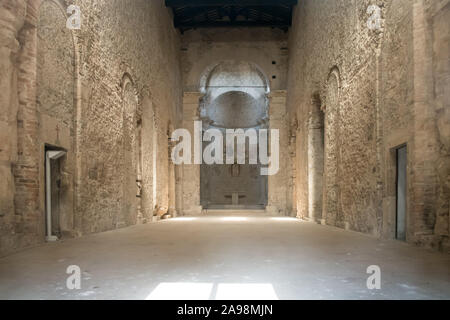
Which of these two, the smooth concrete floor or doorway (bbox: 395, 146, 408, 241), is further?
doorway (bbox: 395, 146, 408, 241)

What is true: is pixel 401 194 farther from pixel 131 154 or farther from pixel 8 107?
pixel 131 154

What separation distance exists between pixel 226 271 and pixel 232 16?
638 inches

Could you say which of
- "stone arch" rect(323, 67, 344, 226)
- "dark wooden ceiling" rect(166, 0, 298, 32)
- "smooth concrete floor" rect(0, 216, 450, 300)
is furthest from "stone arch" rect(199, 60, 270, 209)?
"smooth concrete floor" rect(0, 216, 450, 300)

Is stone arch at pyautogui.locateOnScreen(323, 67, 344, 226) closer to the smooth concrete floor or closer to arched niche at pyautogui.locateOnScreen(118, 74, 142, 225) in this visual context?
the smooth concrete floor

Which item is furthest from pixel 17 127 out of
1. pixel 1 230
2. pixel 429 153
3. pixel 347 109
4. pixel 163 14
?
pixel 163 14

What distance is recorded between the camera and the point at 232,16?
717 inches

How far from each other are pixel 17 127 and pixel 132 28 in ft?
21.3

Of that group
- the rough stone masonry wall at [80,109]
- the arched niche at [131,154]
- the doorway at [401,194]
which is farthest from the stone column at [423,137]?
the arched niche at [131,154]

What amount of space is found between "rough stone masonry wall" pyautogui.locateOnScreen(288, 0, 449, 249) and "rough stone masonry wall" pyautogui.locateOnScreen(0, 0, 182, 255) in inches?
217

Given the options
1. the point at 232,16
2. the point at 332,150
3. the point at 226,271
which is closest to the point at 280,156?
the point at 232,16

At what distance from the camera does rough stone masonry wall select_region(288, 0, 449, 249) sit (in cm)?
564

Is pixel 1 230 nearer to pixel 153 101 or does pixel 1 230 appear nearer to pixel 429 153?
pixel 429 153

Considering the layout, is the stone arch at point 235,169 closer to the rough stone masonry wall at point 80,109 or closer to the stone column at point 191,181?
the stone column at point 191,181

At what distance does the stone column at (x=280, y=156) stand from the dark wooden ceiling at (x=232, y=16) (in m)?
3.29
